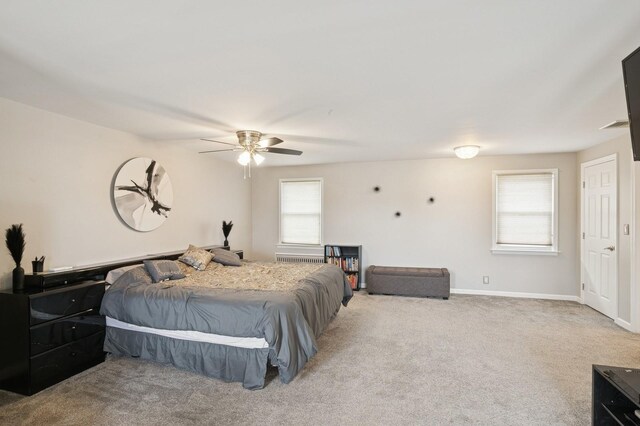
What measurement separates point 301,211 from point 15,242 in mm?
4525

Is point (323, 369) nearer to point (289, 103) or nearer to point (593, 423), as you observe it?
point (593, 423)

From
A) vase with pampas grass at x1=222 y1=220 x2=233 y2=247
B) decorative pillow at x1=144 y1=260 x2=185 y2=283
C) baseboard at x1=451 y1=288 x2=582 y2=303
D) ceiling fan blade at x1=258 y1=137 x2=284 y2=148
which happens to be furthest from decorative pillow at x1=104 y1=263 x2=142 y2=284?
baseboard at x1=451 y1=288 x2=582 y2=303

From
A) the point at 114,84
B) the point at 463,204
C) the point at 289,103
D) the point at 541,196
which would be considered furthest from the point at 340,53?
the point at 541,196

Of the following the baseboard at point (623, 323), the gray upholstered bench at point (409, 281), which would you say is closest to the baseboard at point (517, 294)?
the gray upholstered bench at point (409, 281)

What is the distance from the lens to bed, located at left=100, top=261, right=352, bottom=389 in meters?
2.68

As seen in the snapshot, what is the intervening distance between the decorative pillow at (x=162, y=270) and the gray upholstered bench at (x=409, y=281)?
3.24 metres

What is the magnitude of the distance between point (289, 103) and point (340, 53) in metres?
1.00

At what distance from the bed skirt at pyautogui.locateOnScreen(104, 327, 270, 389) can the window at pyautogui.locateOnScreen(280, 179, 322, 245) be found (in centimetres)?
387

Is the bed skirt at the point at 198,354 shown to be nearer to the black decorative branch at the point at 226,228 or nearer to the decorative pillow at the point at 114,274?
the decorative pillow at the point at 114,274

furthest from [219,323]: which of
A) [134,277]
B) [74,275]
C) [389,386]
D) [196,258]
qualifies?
[196,258]

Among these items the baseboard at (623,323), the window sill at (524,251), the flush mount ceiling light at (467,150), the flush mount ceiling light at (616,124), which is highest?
the flush mount ceiling light at (616,124)

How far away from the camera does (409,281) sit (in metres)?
5.55

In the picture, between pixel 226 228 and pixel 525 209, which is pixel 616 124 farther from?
pixel 226 228

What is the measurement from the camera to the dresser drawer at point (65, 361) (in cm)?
264
